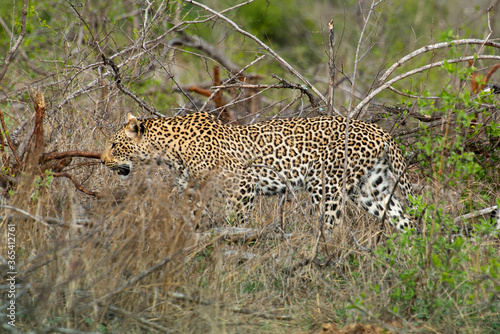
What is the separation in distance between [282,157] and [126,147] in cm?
186

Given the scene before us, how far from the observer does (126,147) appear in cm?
677

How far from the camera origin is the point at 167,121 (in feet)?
22.9

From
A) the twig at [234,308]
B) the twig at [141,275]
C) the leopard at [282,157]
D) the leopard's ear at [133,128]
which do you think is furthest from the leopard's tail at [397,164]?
the twig at [141,275]

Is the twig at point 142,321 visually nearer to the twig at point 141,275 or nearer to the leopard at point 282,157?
the twig at point 141,275

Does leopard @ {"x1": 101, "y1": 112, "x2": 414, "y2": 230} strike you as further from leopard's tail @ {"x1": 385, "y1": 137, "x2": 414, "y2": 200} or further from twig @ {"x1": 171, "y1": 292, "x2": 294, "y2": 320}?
twig @ {"x1": 171, "y1": 292, "x2": 294, "y2": 320}

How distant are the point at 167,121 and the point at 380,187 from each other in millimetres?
2674

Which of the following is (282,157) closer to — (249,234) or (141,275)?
(249,234)

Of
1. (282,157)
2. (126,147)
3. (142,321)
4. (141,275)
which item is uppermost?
(282,157)

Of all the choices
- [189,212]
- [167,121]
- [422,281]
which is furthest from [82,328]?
[167,121]

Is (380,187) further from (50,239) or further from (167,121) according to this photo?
(50,239)

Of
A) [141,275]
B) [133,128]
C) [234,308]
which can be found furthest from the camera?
[133,128]

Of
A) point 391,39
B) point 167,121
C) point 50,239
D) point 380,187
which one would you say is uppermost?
point 391,39

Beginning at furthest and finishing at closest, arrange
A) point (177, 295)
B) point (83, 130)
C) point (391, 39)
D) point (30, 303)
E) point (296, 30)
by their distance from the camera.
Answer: point (296, 30), point (391, 39), point (83, 130), point (177, 295), point (30, 303)

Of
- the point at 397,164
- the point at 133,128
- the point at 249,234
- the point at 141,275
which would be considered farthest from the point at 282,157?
the point at 141,275
